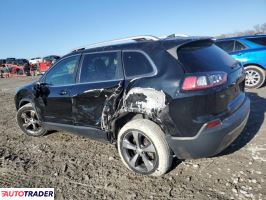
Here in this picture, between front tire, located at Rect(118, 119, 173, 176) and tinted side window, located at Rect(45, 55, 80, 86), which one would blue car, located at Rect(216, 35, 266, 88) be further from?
front tire, located at Rect(118, 119, 173, 176)

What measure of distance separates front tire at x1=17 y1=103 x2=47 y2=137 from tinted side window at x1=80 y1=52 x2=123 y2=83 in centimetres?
194

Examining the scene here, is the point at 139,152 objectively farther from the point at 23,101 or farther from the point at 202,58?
the point at 23,101

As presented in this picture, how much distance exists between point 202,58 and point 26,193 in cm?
284

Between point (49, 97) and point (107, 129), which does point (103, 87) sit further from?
point (49, 97)

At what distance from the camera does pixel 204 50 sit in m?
3.57

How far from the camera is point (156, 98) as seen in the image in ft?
10.8

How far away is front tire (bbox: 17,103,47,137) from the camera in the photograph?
18.5ft

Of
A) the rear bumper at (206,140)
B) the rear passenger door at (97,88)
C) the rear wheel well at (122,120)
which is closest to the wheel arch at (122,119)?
the rear wheel well at (122,120)

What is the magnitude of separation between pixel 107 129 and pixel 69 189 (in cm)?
94

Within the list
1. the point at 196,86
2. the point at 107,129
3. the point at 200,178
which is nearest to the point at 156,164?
the point at 200,178

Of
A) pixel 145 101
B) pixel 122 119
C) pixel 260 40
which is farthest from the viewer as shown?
pixel 260 40

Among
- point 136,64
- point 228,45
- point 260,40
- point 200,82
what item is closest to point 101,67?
point 136,64

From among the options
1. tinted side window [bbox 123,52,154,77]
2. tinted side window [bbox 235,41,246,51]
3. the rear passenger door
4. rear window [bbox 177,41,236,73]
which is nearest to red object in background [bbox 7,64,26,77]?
tinted side window [bbox 235,41,246,51]

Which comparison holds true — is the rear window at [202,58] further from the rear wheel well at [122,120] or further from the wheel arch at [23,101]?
the wheel arch at [23,101]
